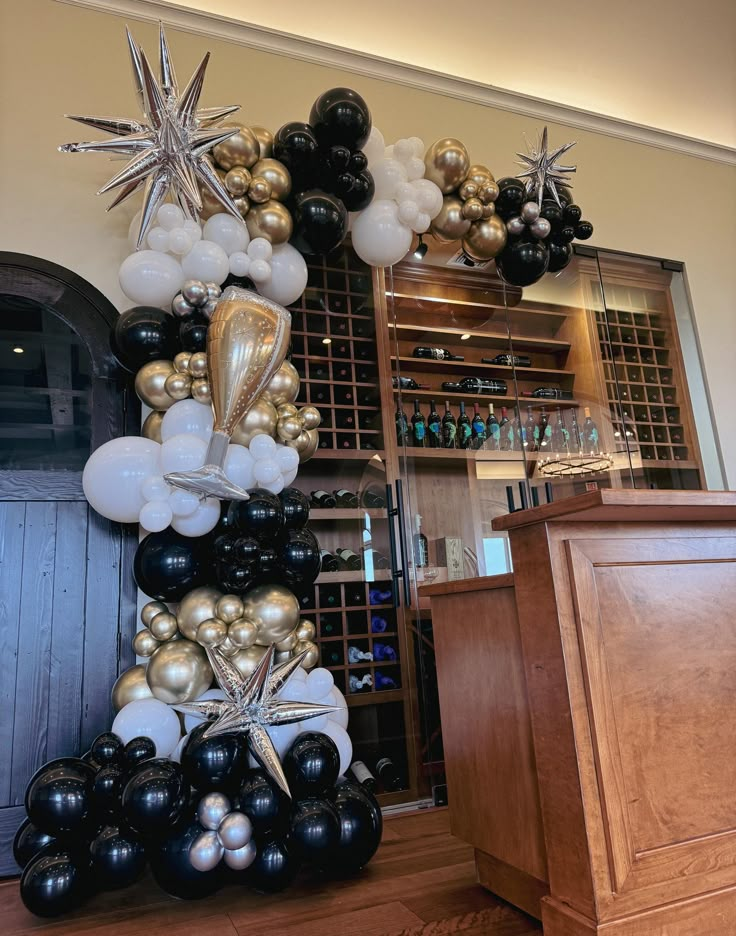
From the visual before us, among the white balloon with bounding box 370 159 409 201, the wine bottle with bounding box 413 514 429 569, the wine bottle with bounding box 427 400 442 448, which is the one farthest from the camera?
the wine bottle with bounding box 427 400 442 448

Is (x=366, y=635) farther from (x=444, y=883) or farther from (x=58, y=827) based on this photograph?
(x=58, y=827)

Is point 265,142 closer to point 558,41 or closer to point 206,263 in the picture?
point 206,263

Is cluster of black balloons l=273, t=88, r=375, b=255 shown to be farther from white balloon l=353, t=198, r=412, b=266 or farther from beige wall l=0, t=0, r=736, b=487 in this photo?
beige wall l=0, t=0, r=736, b=487

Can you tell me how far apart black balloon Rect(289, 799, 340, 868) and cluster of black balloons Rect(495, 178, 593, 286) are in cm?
218

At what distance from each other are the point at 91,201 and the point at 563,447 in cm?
239

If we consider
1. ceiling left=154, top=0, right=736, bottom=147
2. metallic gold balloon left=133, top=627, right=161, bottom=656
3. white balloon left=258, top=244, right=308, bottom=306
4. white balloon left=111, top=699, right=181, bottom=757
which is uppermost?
ceiling left=154, top=0, right=736, bottom=147

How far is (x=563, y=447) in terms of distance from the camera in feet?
10.5

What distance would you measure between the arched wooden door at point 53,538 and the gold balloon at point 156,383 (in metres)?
0.40

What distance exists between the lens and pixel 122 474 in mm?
1933

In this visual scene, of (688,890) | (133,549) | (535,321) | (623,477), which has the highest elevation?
(535,321)

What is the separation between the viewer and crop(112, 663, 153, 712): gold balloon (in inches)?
75.5

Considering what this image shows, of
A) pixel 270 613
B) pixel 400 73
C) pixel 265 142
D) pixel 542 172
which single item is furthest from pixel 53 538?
pixel 400 73

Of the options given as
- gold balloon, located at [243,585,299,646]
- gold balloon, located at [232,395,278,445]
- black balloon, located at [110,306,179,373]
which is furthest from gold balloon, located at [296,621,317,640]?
black balloon, located at [110,306,179,373]

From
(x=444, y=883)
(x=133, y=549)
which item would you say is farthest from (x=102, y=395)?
(x=444, y=883)
